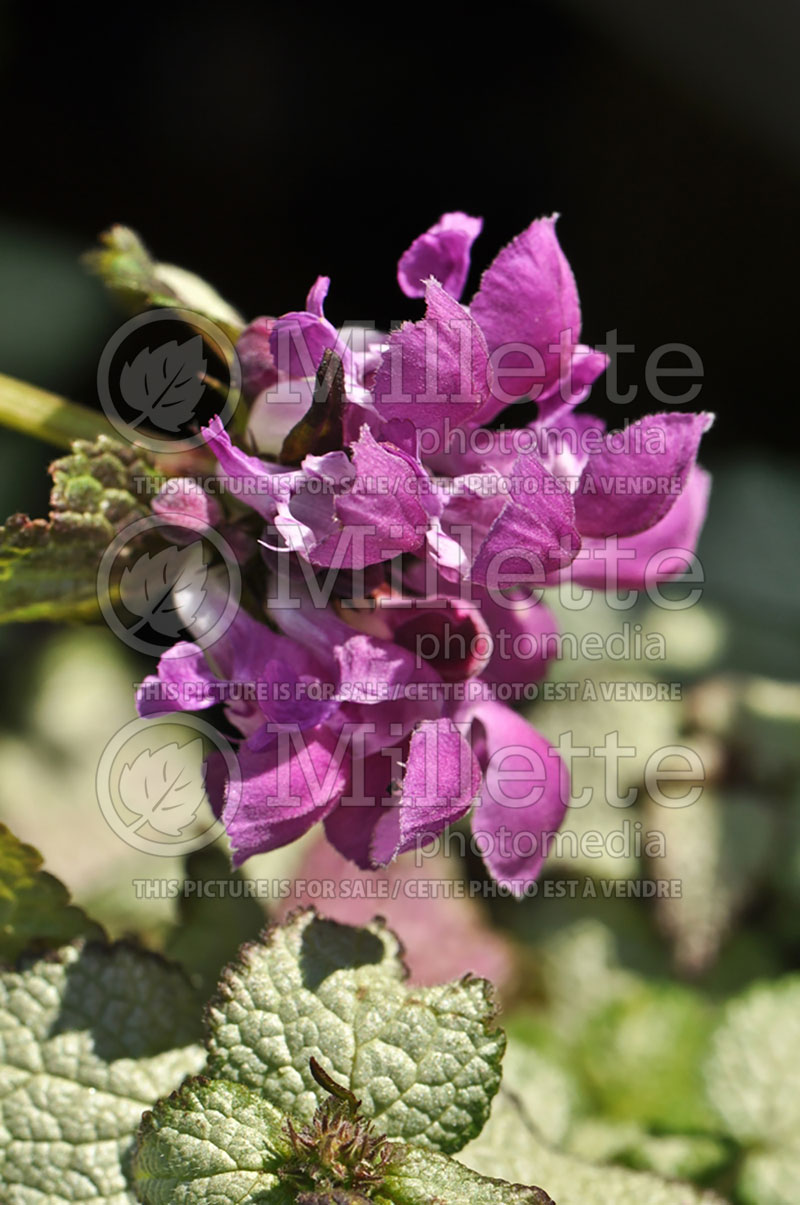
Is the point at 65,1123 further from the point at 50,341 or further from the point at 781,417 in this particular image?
the point at 781,417

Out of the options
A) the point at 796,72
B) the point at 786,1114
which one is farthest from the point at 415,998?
the point at 796,72

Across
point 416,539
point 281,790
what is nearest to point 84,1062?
point 281,790

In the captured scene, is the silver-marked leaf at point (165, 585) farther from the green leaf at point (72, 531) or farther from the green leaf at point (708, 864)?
the green leaf at point (708, 864)

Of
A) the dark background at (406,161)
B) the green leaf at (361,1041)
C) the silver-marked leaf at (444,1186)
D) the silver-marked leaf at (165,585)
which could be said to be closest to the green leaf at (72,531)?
the silver-marked leaf at (165,585)

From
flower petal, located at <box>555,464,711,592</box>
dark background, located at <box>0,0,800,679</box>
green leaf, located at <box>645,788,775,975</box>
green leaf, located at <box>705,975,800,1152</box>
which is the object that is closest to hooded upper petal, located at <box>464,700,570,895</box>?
flower petal, located at <box>555,464,711,592</box>

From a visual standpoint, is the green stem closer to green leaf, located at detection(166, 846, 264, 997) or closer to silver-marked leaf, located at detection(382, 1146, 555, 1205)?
green leaf, located at detection(166, 846, 264, 997)
